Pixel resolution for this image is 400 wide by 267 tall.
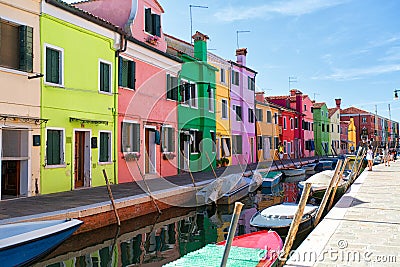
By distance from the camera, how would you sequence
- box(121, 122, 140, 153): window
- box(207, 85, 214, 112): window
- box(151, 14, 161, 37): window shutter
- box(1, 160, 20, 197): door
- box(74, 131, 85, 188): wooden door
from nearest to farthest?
1. box(1, 160, 20, 197): door
2. box(74, 131, 85, 188): wooden door
3. box(121, 122, 140, 153): window
4. box(151, 14, 161, 37): window shutter
5. box(207, 85, 214, 112): window

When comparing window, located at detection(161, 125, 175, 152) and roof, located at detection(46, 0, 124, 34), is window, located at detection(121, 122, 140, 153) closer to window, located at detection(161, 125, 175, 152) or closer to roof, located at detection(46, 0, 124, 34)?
window, located at detection(161, 125, 175, 152)

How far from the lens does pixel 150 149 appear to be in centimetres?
1762

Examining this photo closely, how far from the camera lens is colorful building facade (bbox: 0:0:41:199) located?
10.5 meters

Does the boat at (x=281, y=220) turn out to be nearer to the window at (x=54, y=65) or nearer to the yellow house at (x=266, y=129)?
the window at (x=54, y=65)

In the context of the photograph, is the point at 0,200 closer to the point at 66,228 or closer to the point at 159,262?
the point at 66,228

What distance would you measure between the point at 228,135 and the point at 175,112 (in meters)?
7.86

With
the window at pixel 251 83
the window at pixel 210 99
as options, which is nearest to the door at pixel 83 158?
the window at pixel 210 99

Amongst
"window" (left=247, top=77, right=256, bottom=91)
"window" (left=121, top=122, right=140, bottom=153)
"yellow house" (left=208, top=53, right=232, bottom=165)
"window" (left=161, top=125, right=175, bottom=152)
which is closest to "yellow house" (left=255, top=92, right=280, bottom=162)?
"window" (left=247, top=77, right=256, bottom=91)

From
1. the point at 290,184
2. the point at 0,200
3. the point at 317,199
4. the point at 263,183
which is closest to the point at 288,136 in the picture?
the point at 290,184

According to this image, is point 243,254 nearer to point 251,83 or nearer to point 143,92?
point 143,92

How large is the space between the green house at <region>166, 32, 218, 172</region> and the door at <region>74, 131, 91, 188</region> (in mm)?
7038

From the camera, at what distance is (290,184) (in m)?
22.3

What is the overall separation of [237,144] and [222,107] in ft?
12.4

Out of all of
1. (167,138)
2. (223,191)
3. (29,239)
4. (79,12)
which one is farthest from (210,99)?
(29,239)
